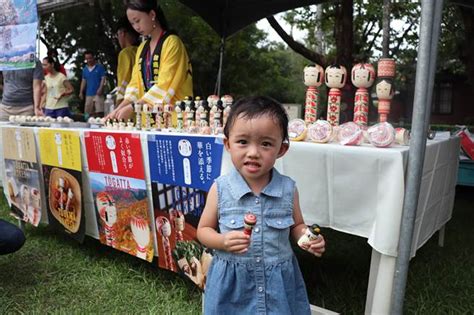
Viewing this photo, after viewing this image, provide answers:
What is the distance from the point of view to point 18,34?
313 centimetres

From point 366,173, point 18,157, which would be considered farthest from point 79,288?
point 366,173

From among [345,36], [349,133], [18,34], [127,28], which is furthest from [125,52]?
[345,36]

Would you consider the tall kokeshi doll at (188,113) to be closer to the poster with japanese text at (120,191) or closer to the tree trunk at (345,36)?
the poster with japanese text at (120,191)

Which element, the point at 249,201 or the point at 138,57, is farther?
the point at 138,57

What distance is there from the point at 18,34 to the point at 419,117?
9.86ft

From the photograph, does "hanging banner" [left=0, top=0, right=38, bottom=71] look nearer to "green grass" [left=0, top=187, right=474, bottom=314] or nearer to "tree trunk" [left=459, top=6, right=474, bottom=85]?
"green grass" [left=0, top=187, right=474, bottom=314]

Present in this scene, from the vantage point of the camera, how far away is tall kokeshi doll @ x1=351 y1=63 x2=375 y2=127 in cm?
166

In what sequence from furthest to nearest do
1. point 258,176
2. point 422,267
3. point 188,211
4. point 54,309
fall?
point 422,267 < point 54,309 < point 188,211 < point 258,176

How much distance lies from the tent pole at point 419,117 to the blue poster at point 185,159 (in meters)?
0.72

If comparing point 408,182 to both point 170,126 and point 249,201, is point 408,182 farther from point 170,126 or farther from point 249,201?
point 170,126

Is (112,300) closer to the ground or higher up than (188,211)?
closer to the ground

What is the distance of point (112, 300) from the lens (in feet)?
6.73

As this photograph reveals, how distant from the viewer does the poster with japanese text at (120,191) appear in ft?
6.66

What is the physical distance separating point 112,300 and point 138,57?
1433 mm
